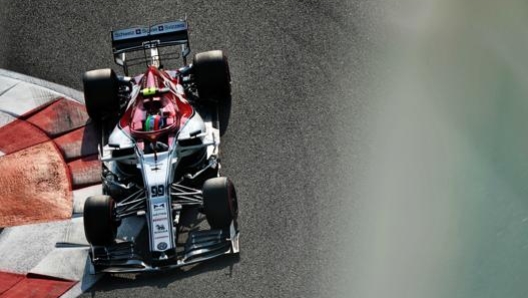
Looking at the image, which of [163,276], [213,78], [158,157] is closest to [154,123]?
[158,157]

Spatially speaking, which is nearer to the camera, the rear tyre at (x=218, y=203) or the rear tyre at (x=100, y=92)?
the rear tyre at (x=218, y=203)

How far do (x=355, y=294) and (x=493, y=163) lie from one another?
3021 millimetres

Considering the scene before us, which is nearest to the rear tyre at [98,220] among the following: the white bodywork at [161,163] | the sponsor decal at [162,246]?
the white bodywork at [161,163]

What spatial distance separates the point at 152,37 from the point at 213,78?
123 cm

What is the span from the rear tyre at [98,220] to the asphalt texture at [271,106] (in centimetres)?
56

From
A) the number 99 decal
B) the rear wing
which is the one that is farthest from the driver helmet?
the rear wing

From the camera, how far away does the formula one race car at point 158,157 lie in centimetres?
1255

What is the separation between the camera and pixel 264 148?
14.4 metres

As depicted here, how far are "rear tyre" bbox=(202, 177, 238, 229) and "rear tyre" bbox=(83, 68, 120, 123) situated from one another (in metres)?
2.87

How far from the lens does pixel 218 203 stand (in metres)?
12.4

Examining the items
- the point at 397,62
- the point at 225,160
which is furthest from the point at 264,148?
Answer: the point at 397,62

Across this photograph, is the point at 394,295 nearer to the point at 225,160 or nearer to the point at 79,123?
the point at 225,160

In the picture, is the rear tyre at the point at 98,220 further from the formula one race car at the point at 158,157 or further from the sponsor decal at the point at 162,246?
the sponsor decal at the point at 162,246

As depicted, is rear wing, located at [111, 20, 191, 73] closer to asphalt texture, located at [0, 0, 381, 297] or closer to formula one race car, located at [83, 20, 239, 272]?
formula one race car, located at [83, 20, 239, 272]
